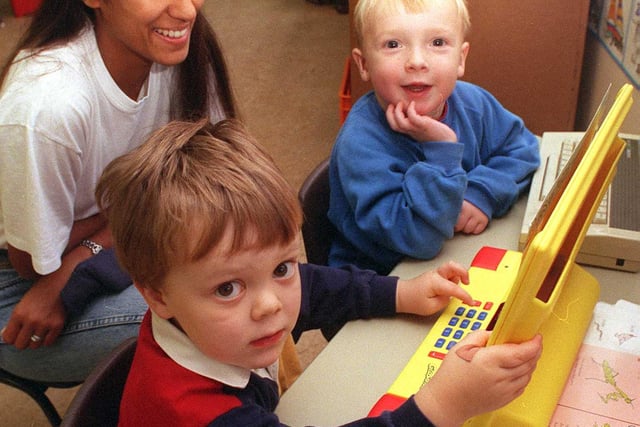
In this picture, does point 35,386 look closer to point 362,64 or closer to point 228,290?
point 228,290

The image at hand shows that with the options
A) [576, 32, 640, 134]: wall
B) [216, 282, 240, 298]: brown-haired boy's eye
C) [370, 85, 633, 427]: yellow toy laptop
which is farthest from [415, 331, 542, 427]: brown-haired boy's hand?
[576, 32, 640, 134]: wall

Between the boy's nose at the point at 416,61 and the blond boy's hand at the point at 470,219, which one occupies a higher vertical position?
the boy's nose at the point at 416,61

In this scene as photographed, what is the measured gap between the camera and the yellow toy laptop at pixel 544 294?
0.63m

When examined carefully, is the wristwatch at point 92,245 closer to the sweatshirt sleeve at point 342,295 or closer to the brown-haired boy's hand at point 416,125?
the sweatshirt sleeve at point 342,295

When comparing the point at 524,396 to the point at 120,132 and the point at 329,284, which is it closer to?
the point at 329,284

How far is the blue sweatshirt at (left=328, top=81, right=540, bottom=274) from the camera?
1.13m

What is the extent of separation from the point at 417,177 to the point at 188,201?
0.50m

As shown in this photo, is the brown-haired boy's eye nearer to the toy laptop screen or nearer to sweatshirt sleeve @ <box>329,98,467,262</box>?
the toy laptop screen

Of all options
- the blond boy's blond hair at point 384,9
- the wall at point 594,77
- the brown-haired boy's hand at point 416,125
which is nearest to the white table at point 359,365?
the brown-haired boy's hand at point 416,125

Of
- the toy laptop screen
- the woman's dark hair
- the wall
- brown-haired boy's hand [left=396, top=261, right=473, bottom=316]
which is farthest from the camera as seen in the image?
the wall

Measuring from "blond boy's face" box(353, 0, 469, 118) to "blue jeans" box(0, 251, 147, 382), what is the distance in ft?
1.93

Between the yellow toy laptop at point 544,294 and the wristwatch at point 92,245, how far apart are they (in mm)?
654

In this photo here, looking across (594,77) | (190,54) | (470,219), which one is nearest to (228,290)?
(470,219)

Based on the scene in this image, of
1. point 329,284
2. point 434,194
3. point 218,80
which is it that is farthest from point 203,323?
point 218,80
